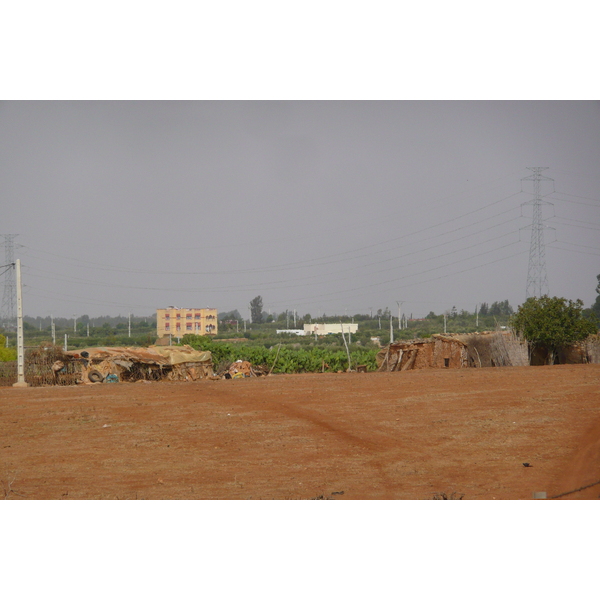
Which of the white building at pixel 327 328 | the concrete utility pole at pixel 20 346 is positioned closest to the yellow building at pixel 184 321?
the white building at pixel 327 328

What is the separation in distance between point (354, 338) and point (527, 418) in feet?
163

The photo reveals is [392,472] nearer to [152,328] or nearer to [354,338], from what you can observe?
[354,338]

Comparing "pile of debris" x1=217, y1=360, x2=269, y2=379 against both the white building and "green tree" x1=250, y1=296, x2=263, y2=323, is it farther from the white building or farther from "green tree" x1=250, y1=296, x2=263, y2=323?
"green tree" x1=250, y1=296, x2=263, y2=323

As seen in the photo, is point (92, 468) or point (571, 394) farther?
point (571, 394)

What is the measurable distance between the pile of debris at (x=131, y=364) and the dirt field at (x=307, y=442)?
13.9 feet

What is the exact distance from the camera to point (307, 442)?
936 cm

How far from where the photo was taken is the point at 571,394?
12.3 meters

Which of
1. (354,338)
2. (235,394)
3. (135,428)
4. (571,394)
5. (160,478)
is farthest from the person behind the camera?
(354,338)

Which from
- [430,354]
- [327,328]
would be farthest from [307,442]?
[327,328]

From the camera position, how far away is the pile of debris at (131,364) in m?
18.4

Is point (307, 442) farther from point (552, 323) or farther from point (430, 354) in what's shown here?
point (552, 323)

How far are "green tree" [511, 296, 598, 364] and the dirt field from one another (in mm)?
8143

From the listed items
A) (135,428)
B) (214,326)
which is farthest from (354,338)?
(135,428)

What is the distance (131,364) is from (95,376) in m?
1.17
